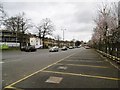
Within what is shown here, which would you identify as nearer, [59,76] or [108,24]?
[59,76]

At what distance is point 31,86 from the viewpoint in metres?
8.74

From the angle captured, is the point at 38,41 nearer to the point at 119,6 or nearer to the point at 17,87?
the point at 119,6

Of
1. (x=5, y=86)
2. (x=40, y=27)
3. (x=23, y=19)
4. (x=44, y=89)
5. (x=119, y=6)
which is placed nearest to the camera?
(x=44, y=89)

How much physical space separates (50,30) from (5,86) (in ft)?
303

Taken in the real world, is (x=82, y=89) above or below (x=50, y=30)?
below

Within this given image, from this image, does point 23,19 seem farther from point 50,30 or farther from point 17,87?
point 17,87

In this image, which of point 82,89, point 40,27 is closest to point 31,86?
point 82,89

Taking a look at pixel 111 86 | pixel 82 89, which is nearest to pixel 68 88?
pixel 82 89

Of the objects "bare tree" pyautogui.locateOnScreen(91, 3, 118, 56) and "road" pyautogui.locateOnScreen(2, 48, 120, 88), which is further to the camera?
"bare tree" pyautogui.locateOnScreen(91, 3, 118, 56)

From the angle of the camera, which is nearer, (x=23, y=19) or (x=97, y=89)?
(x=97, y=89)

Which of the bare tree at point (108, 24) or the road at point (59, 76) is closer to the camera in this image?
the road at point (59, 76)

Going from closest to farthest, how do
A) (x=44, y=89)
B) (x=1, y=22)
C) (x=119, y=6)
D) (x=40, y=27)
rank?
(x=44, y=89), (x=119, y=6), (x=1, y=22), (x=40, y=27)

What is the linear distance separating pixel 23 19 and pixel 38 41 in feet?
96.2

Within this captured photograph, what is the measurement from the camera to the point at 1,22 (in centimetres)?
4831
